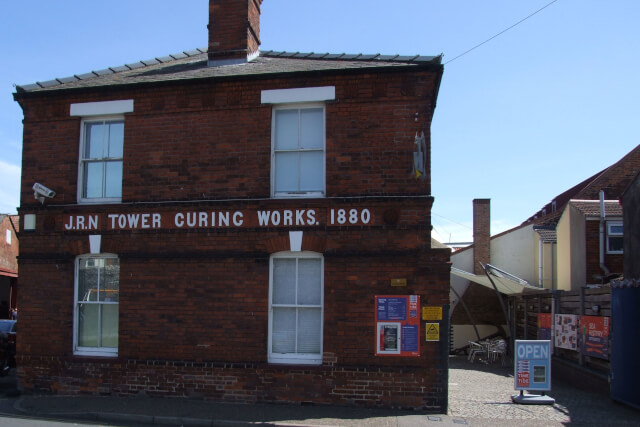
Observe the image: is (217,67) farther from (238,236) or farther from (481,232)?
(481,232)

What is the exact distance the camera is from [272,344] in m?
10.4

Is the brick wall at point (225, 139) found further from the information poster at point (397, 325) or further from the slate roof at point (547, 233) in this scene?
the slate roof at point (547, 233)

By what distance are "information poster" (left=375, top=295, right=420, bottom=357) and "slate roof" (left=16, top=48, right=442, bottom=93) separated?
4.20m

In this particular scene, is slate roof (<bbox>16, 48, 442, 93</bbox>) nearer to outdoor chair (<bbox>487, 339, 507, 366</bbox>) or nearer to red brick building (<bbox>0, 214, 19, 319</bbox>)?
outdoor chair (<bbox>487, 339, 507, 366</bbox>)

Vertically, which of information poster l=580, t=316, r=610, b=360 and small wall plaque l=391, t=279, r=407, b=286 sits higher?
small wall plaque l=391, t=279, r=407, b=286

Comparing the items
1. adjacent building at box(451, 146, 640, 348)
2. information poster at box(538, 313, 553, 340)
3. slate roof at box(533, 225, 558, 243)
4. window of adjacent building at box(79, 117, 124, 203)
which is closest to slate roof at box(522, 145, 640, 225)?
adjacent building at box(451, 146, 640, 348)

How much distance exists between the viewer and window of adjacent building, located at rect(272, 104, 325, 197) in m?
10.6

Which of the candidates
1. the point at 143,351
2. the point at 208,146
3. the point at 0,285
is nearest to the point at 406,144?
the point at 208,146

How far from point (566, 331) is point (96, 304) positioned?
11.8m

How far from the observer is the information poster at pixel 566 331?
14695 mm

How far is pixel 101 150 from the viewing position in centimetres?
1156

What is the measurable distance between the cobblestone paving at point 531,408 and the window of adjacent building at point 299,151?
477 centimetres

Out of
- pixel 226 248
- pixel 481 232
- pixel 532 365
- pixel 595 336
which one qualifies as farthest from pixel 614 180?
pixel 226 248

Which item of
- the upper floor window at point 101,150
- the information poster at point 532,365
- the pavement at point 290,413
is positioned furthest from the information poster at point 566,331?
the upper floor window at point 101,150
